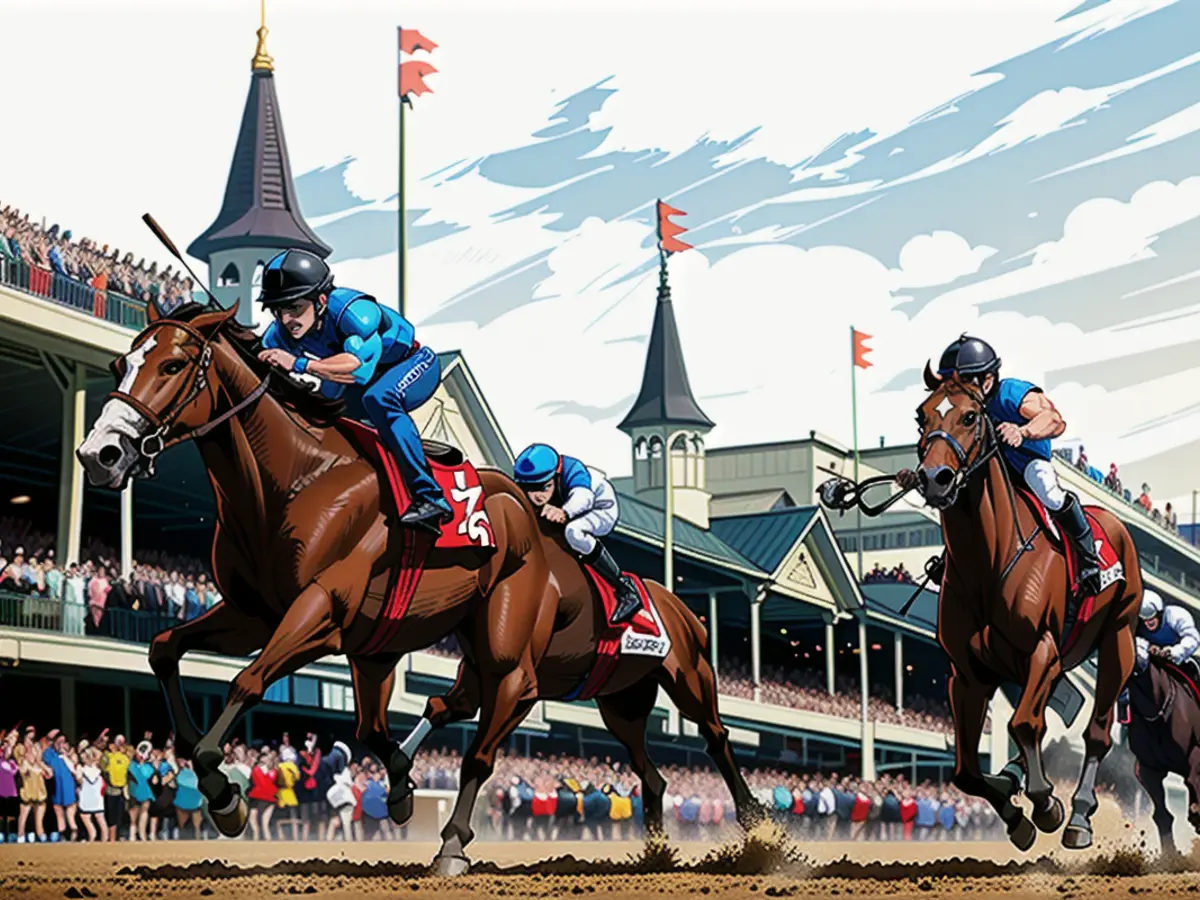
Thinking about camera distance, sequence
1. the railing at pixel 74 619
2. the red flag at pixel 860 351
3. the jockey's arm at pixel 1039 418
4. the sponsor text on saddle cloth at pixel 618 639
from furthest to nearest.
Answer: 1. the red flag at pixel 860 351
2. the railing at pixel 74 619
3. the sponsor text on saddle cloth at pixel 618 639
4. the jockey's arm at pixel 1039 418

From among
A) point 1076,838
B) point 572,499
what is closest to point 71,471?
point 572,499

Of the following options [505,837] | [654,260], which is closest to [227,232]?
[654,260]

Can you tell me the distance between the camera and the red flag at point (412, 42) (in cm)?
1549

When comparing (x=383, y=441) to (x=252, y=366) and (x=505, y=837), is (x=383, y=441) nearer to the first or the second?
(x=252, y=366)

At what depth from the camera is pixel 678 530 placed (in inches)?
803

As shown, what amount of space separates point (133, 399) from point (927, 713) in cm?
1491

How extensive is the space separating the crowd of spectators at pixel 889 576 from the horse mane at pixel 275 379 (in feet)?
45.4

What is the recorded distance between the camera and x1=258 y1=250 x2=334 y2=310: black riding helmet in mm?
8602

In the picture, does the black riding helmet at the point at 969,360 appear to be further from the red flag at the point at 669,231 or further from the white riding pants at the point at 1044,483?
the red flag at the point at 669,231

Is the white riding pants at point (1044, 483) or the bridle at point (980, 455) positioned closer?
the bridle at point (980, 455)

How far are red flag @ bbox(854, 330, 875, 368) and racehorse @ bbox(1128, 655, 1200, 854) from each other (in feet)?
24.2

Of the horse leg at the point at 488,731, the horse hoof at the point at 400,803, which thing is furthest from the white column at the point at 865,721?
the horse hoof at the point at 400,803

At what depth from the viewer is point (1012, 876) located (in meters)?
10.2

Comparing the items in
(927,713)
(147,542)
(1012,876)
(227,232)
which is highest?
(227,232)
